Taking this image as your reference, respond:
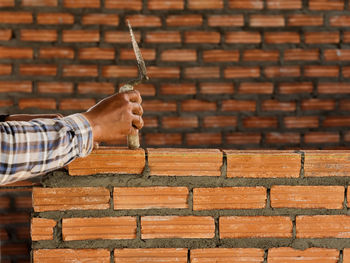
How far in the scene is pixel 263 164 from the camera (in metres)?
1.18

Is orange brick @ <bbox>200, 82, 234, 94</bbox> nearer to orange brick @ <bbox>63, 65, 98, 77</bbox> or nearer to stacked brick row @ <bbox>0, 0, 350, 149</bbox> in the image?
stacked brick row @ <bbox>0, 0, 350, 149</bbox>

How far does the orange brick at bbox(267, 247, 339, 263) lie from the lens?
3.90ft

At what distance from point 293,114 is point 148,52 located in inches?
41.9

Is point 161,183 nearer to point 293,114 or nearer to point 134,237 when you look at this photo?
A: point 134,237

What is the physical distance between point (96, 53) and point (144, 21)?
14.9 inches

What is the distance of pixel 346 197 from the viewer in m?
1.20

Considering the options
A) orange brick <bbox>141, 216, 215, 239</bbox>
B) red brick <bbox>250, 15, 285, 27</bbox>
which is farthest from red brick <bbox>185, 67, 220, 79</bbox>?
orange brick <bbox>141, 216, 215, 239</bbox>

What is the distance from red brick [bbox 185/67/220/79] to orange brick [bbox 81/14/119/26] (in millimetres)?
575

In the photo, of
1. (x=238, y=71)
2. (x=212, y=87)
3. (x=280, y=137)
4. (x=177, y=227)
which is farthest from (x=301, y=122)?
(x=177, y=227)

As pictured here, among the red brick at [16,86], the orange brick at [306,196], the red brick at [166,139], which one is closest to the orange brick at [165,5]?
the red brick at [166,139]

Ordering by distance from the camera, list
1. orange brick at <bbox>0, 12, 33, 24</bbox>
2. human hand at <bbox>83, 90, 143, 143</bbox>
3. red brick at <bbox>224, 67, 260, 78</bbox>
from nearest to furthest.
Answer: human hand at <bbox>83, 90, 143, 143</bbox> < orange brick at <bbox>0, 12, 33, 24</bbox> < red brick at <bbox>224, 67, 260, 78</bbox>

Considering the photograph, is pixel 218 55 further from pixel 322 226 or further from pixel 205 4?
pixel 322 226

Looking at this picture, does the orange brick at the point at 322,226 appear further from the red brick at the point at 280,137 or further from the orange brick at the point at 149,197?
the red brick at the point at 280,137

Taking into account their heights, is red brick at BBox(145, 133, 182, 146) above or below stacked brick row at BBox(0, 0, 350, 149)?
below
